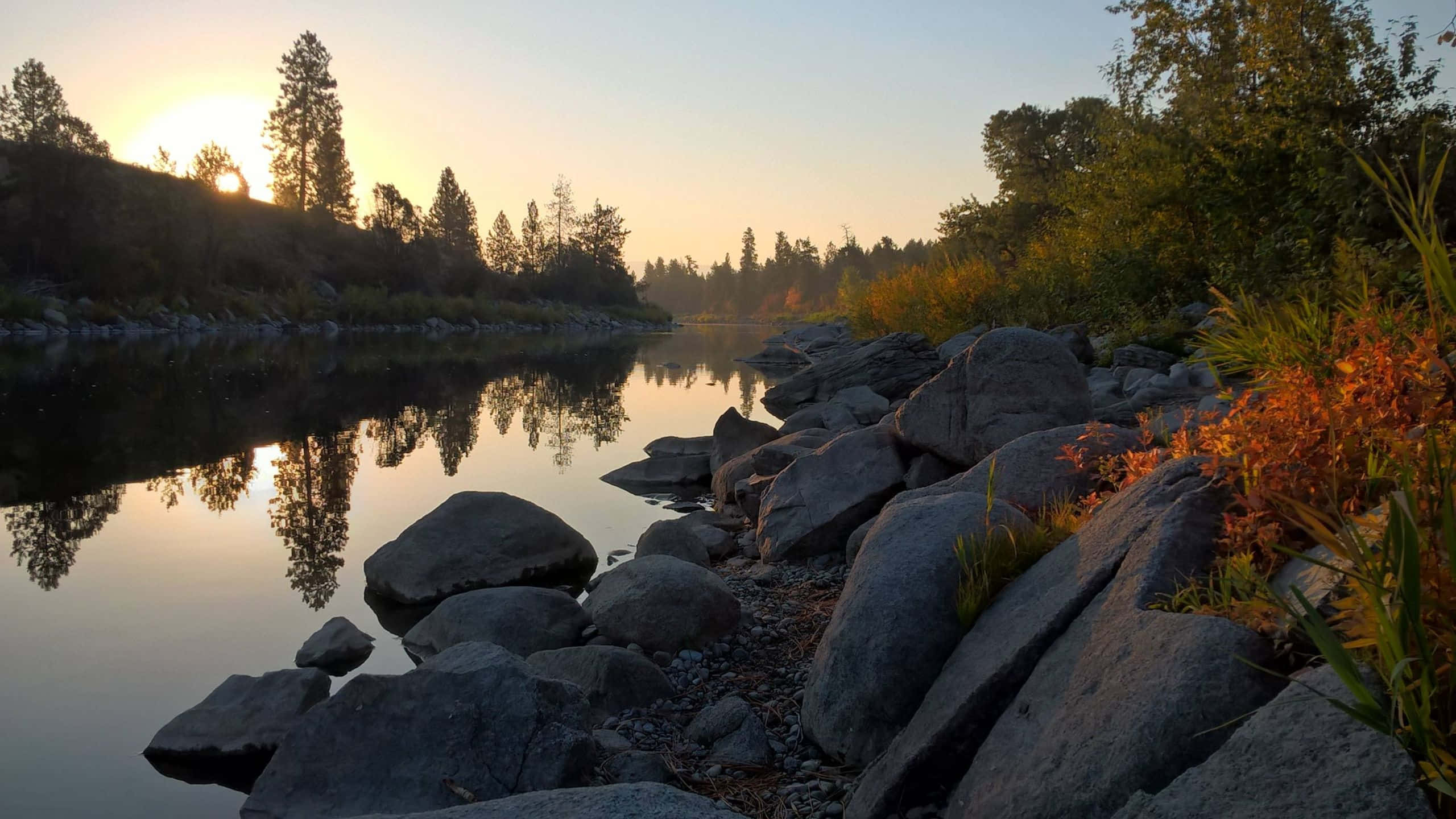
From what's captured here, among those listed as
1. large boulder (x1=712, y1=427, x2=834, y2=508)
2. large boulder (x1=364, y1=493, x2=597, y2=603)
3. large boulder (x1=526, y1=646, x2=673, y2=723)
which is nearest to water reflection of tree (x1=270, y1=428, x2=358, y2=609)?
large boulder (x1=364, y1=493, x2=597, y2=603)

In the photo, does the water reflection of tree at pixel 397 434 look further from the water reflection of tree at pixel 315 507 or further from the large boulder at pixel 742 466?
the large boulder at pixel 742 466

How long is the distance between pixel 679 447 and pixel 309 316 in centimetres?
3375

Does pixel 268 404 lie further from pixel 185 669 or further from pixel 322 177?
pixel 322 177

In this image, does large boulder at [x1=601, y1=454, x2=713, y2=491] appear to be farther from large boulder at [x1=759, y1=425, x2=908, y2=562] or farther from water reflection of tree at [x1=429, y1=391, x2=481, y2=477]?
large boulder at [x1=759, y1=425, x2=908, y2=562]

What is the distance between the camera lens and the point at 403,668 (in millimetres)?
5094

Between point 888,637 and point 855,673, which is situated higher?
point 888,637

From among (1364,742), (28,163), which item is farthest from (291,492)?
(28,163)

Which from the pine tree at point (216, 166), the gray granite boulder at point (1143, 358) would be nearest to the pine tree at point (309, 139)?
the pine tree at point (216, 166)

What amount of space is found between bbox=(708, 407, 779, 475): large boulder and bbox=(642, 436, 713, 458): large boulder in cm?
48

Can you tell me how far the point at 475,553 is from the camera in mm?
6301

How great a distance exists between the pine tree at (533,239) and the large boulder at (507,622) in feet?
231

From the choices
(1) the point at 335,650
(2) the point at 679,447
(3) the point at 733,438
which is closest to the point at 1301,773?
(1) the point at 335,650

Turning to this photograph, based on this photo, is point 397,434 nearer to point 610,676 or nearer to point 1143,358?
point 610,676

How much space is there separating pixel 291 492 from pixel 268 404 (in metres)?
6.64
